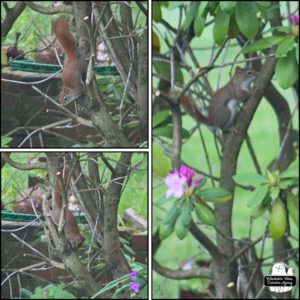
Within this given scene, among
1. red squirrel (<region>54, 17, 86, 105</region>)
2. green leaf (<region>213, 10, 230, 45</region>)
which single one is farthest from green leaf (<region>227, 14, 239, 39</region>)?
red squirrel (<region>54, 17, 86, 105</region>)

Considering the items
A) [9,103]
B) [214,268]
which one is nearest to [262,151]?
[214,268]

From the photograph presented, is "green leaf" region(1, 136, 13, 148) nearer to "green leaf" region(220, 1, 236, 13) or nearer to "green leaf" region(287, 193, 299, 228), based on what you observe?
"green leaf" region(220, 1, 236, 13)

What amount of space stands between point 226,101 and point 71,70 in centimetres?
109

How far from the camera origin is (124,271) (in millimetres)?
1489

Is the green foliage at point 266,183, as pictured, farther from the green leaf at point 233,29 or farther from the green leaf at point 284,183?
the green leaf at point 233,29

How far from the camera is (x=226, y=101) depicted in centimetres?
250

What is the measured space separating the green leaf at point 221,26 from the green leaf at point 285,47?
0.14m

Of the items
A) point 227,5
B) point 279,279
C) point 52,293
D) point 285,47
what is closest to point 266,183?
point 285,47

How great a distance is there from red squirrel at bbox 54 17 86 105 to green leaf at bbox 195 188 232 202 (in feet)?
2.92

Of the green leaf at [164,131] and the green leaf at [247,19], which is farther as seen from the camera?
the green leaf at [164,131]

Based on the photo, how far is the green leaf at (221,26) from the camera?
221 centimetres

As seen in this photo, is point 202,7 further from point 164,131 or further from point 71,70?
point 71,70

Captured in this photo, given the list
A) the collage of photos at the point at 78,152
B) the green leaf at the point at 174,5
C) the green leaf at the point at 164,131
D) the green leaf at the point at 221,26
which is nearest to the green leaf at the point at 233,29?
the green leaf at the point at 221,26

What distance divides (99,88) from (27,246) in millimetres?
297
